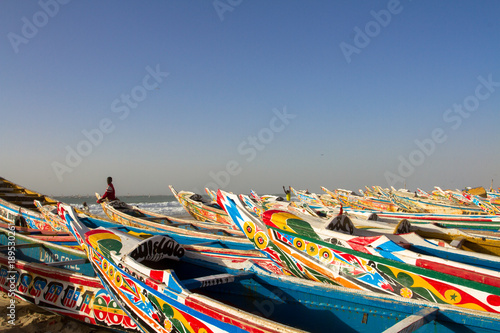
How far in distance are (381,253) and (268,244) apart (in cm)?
202

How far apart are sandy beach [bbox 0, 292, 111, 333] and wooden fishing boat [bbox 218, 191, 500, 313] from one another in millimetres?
3050

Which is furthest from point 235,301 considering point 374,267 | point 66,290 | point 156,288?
point 66,290

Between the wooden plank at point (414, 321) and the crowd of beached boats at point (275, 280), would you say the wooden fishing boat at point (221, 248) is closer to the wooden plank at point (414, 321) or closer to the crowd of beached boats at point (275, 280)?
the crowd of beached boats at point (275, 280)

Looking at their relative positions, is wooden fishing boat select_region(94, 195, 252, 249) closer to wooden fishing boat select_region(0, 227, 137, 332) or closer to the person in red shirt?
the person in red shirt

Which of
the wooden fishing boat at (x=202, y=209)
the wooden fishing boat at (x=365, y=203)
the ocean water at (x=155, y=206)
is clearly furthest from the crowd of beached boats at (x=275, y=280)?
the ocean water at (x=155, y=206)

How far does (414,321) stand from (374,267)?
5.13 ft

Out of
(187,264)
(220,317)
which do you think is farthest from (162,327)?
(187,264)

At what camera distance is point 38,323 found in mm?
5148

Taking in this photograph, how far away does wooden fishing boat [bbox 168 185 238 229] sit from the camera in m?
13.7

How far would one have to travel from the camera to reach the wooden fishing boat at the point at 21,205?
10484 millimetres

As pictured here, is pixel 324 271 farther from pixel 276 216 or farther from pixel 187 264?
pixel 187 264

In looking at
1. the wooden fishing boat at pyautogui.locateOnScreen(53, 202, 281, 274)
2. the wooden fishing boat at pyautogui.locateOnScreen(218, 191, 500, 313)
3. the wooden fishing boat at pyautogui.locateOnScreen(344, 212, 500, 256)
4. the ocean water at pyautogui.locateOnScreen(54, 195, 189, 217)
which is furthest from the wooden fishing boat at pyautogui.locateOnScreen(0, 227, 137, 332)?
the ocean water at pyautogui.locateOnScreen(54, 195, 189, 217)

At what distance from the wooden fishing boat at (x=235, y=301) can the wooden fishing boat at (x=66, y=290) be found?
56 cm

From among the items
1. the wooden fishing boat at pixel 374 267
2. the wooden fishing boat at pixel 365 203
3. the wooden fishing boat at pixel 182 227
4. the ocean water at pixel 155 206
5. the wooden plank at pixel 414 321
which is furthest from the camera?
the ocean water at pixel 155 206
